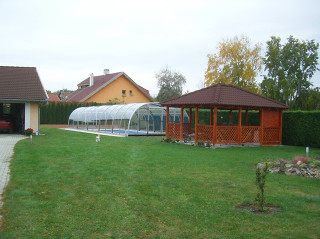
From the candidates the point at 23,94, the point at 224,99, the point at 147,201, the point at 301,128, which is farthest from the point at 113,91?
the point at 147,201

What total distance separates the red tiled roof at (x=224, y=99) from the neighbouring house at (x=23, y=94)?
993 cm

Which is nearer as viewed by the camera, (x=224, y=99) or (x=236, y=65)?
(x=224, y=99)

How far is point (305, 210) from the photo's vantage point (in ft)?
21.6

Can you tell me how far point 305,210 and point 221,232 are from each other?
220 cm

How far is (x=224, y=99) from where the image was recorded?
18.3 meters

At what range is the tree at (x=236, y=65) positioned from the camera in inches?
1646

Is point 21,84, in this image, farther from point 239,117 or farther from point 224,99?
point 239,117

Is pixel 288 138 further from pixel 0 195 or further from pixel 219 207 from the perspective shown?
pixel 0 195

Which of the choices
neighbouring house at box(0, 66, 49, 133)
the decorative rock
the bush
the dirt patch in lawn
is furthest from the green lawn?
neighbouring house at box(0, 66, 49, 133)

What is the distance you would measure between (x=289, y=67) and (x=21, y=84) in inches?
1186

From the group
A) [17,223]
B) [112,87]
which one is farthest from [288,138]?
[112,87]

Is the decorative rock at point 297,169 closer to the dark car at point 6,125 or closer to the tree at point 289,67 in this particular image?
the dark car at point 6,125

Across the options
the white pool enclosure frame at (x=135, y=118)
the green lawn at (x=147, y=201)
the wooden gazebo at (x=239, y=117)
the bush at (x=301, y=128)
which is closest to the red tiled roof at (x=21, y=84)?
the white pool enclosure frame at (x=135, y=118)

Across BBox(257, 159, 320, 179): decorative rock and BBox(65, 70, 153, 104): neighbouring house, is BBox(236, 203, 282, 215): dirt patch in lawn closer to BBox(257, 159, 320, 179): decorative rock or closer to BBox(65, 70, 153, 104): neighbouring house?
BBox(257, 159, 320, 179): decorative rock
